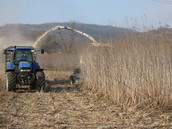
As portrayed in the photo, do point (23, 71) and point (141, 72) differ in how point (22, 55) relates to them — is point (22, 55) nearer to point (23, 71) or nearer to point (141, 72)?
point (23, 71)

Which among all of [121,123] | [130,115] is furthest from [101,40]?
[121,123]

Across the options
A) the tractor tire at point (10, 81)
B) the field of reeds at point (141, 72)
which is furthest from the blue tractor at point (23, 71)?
the field of reeds at point (141, 72)

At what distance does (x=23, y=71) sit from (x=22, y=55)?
43.4 inches

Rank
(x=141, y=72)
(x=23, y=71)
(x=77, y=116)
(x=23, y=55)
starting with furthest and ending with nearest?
(x=23, y=55) → (x=23, y=71) → (x=141, y=72) → (x=77, y=116)

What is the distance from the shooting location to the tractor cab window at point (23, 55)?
15996mm

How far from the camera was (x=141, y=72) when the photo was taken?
10.0 metres

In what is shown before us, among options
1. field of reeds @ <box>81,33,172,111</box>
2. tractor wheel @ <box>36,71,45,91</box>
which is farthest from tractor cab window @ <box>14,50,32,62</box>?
field of reeds @ <box>81,33,172,111</box>

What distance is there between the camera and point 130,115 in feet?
29.2

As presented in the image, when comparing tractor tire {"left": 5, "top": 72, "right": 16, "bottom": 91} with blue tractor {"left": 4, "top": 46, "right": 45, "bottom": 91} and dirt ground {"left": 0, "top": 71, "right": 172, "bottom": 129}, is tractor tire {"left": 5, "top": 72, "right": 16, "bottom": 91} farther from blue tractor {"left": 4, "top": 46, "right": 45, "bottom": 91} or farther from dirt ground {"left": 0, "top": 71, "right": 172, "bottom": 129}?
dirt ground {"left": 0, "top": 71, "right": 172, "bottom": 129}

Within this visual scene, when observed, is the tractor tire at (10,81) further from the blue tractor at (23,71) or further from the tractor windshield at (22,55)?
the tractor windshield at (22,55)

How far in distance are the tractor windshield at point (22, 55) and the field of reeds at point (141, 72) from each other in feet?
16.8

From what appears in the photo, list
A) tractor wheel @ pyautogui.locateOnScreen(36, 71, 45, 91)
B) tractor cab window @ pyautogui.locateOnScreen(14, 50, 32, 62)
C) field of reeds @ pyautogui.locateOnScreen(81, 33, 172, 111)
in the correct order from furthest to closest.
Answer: tractor cab window @ pyautogui.locateOnScreen(14, 50, 32, 62) → tractor wheel @ pyautogui.locateOnScreen(36, 71, 45, 91) → field of reeds @ pyautogui.locateOnScreen(81, 33, 172, 111)

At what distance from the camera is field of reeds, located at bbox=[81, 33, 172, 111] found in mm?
9461

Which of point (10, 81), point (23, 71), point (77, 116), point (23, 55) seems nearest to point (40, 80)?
point (23, 71)
